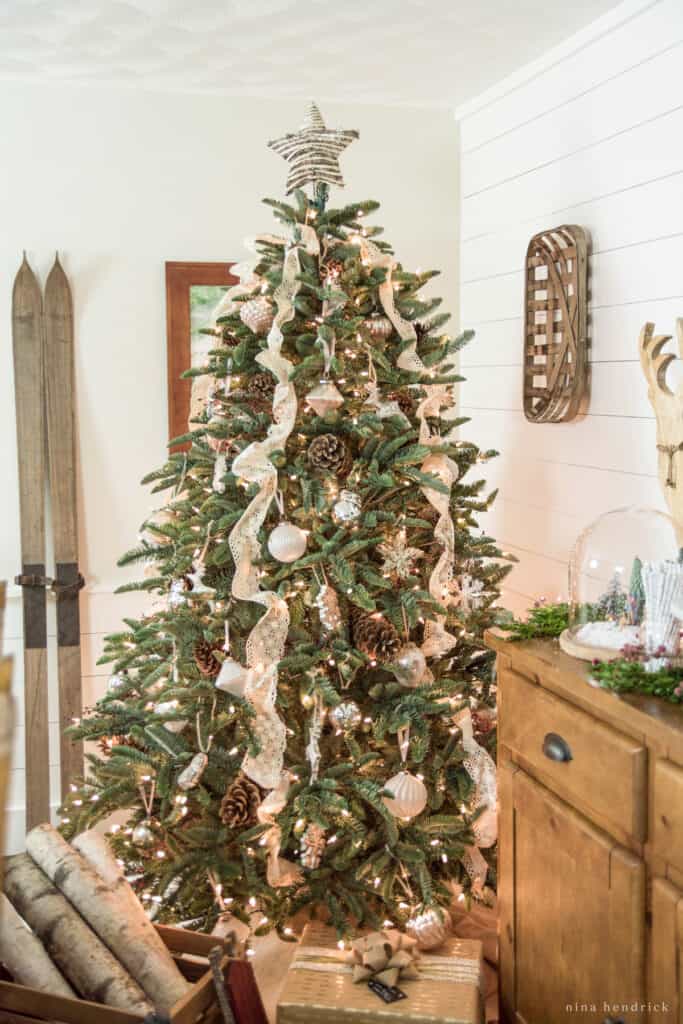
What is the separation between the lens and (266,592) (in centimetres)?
228

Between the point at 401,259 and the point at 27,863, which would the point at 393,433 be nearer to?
the point at 27,863

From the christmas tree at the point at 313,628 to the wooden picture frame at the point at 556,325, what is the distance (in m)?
0.55

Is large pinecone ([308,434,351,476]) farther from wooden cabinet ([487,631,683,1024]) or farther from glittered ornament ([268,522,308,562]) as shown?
wooden cabinet ([487,631,683,1024])

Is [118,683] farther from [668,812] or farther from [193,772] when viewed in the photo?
[668,812]

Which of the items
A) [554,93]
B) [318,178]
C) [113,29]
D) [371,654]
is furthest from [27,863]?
[554,93]

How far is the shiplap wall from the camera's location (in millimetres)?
2502

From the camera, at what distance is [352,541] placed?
2.26 metres

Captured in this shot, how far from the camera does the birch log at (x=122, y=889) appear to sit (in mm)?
1936

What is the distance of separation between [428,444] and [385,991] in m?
1.22

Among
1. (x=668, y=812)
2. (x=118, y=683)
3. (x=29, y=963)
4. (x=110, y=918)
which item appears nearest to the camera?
(x=668, y=812)

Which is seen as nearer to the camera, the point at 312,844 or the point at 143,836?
the point at 312,844

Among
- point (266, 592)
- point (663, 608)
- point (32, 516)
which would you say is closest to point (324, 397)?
point (266, 592)

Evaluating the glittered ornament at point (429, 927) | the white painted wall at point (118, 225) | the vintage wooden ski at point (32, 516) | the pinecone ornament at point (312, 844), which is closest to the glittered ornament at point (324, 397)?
the pinecone ornament at point (312, 844)

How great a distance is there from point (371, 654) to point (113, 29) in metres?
1.97
